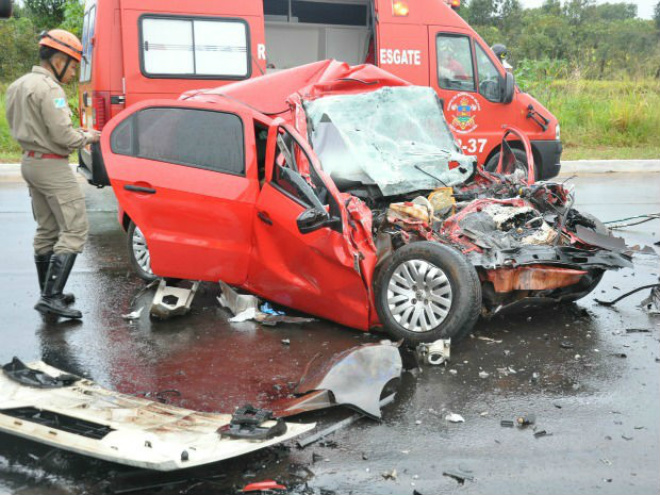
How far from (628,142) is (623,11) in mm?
55003

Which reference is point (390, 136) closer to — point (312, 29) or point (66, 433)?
point (66, 433)

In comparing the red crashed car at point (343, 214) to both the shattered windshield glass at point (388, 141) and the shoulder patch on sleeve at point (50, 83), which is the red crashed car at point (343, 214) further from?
the shoulder patch on sleeve at point (50, 83)

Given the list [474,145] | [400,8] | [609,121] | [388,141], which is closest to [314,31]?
[400,8]

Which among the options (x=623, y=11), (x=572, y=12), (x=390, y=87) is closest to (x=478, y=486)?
(x=390, y=87)

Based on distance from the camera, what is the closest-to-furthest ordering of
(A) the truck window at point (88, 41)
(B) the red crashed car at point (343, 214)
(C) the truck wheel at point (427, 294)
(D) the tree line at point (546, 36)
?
(C) the truck wheel at point (427, 294) → (B) the red crashed car at point (343, 214) → (A) the truck window at point (88, 41) → (D) the tree line at point (546, 36)

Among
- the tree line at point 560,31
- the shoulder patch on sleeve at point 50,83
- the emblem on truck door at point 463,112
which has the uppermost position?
the tree line at point 560,31

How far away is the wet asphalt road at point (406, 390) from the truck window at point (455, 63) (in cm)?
420

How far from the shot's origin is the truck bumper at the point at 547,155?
10.6 metres

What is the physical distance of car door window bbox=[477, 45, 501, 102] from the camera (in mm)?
10312

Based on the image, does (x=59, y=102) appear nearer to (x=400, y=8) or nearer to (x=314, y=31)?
(x=400, y=8)

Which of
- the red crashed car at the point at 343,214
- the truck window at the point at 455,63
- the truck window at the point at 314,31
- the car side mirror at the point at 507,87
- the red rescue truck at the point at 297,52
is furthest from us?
the truck window at the point at 314,31

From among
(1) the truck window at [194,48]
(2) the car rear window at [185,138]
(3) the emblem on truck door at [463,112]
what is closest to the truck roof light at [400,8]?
(3) the emblem on truck door at [463,112]

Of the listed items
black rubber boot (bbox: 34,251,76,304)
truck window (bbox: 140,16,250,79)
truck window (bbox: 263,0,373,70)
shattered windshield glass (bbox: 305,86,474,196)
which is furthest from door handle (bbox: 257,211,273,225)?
truck window (bbox: 263,0,373,70)

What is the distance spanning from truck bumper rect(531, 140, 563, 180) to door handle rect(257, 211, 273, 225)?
620 centimetres
